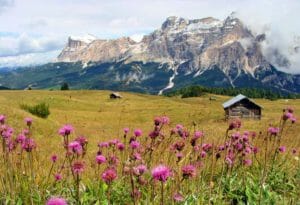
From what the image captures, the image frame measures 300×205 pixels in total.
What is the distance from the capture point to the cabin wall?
95.6m

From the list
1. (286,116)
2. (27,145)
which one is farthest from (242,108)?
(27,145)

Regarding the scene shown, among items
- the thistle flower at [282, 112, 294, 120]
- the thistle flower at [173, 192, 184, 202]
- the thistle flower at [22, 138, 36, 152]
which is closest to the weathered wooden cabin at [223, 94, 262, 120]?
the thistle flower at [282, 112, 294, 120]

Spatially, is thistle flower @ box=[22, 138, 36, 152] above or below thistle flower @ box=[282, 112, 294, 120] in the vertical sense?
below

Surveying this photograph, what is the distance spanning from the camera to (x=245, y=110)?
9844 cm

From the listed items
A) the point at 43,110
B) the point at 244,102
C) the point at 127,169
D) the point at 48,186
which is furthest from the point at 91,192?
the point at 244,102

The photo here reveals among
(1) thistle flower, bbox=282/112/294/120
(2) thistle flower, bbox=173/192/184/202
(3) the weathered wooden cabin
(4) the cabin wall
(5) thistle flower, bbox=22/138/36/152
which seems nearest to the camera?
(2) thistle flower, bbox=173/192/184/202

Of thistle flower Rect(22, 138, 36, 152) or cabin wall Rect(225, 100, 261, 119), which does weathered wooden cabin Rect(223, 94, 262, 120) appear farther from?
thistle flower Rect(22, 138, 36, 152)

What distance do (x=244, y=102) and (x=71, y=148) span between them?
9498 centimetres

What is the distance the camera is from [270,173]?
390 inches

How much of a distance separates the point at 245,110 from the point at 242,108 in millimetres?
977

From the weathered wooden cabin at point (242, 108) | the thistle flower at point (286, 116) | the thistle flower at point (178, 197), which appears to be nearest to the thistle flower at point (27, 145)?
the thistle flower at point (178, 197)

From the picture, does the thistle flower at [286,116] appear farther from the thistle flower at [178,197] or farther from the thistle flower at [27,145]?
the thistle flower at [27,145]

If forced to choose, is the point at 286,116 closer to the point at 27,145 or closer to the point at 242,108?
the point at 27,145

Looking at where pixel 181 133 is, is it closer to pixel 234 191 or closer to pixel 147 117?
pixel 234 191
